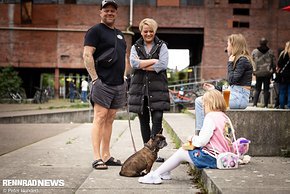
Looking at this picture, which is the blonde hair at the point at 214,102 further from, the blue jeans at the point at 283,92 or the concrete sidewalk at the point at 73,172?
the blue jeans at the point at 283,92

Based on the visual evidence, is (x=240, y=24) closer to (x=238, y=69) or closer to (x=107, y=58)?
(x=238, y=69)

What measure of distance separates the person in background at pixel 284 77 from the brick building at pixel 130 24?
64.8 feet

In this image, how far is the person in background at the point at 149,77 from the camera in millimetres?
5145

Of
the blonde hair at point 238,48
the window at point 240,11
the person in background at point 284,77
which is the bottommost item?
the person in background at point 284,77

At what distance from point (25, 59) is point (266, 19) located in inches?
675

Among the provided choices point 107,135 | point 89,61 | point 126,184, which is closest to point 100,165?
point 107,135

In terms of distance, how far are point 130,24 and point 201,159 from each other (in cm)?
2615

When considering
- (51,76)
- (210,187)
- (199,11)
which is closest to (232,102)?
(210,187)

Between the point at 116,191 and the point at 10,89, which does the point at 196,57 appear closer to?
the point at 10,89

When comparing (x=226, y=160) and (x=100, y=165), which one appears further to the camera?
(x=100, y=165)

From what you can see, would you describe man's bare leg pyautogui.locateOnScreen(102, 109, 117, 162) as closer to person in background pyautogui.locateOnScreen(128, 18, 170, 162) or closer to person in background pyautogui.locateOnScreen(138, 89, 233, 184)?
person in background pyautogui.locateOnScreen(128, 18, 170, 162)

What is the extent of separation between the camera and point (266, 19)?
3022 cm

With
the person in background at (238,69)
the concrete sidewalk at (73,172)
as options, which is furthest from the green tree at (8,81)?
the person in background at (238,69)

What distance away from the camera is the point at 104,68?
195 inches
